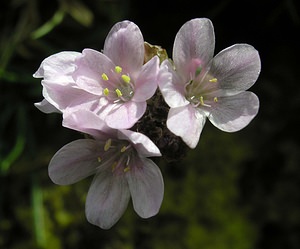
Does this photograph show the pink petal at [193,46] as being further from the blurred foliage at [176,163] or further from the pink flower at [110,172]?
the blurred foliage at [176,163]

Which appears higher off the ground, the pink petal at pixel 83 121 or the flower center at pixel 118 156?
the pink petal at pixel 83 121

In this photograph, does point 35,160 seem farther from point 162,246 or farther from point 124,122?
point 124,122

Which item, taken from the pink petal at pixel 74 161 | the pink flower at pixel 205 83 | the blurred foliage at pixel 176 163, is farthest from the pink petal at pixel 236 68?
the blurred foliage at pixel 176 163

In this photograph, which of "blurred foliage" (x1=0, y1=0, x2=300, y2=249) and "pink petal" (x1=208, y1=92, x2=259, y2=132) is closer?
"pink petal" (x1=208, y1=92, x2=259, y2=132)

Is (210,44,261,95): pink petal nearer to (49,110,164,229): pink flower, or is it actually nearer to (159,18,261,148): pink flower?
(159,18,261,148): pink flower

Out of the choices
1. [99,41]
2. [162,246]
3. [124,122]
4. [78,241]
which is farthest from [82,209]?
[124,122]

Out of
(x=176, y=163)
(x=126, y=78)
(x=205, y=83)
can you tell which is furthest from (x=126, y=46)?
(x=176, y=163)

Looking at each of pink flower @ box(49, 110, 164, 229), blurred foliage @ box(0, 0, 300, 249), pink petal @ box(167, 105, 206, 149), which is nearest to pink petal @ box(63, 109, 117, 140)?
pink flower @ box(49, 110, 164, 229)
